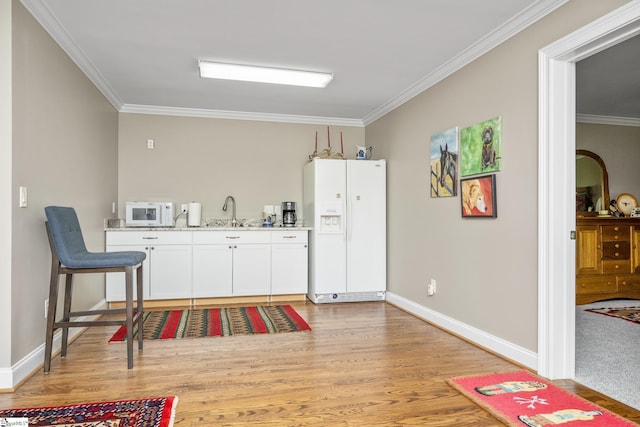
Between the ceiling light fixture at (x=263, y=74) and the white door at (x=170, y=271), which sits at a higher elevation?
the ceiling light fixture at (x=263, y=74)

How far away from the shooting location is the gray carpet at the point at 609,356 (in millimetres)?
2436

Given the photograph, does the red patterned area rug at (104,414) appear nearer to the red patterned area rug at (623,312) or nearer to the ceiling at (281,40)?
the ceiling at (281,40)

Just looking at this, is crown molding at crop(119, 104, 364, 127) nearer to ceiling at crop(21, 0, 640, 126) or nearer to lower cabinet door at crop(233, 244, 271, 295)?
ceiling at crop(21, 0, 640, 126)

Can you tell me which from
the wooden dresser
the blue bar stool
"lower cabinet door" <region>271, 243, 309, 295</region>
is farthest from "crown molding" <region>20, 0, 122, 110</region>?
the wooden dresser

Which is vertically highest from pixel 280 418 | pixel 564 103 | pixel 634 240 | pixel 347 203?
pixel 564 103

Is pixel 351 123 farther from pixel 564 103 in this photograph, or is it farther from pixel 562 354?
pixel 562 354

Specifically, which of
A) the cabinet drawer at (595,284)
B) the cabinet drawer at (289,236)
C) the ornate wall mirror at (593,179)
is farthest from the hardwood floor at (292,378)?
the ornate wall mirror at (593,179)

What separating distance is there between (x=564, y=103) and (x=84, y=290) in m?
4.14

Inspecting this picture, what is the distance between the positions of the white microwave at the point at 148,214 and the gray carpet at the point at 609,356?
13.9 feet

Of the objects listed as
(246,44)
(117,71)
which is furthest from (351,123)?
(117,71)

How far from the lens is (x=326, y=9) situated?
273cm

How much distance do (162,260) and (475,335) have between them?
11.1 feet

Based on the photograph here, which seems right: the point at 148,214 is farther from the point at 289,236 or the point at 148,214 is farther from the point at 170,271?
the point at 289,236

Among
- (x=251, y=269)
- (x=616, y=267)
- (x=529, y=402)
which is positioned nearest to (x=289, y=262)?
(x=251, y=269)
